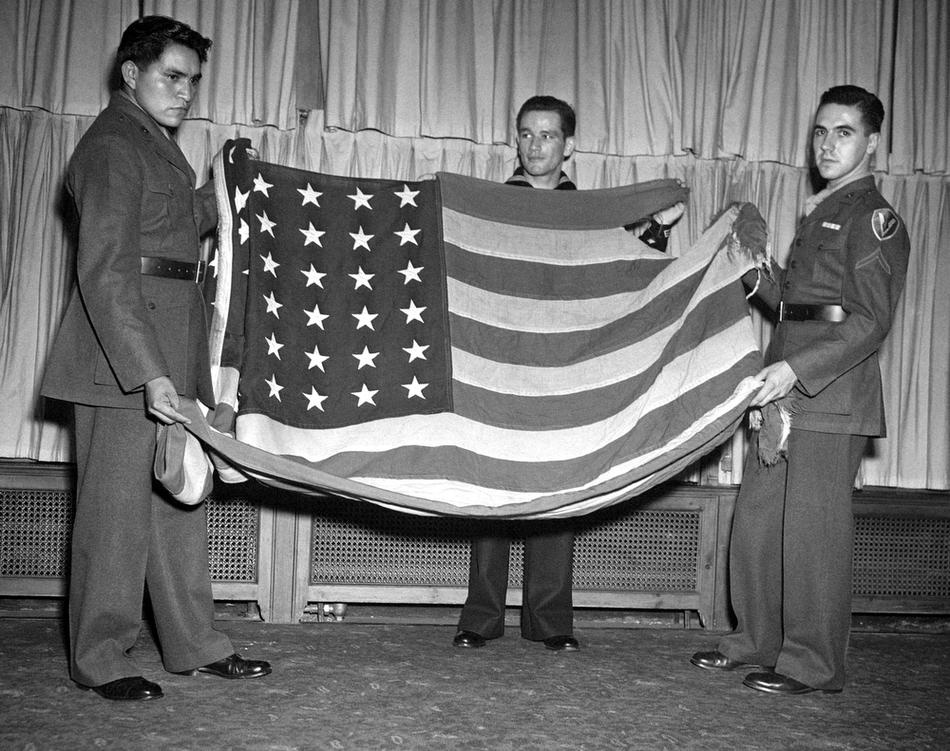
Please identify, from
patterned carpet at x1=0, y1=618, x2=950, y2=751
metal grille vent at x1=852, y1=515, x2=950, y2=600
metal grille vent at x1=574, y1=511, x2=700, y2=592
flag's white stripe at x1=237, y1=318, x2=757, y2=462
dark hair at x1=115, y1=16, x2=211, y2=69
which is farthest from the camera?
metal grille vent at x1=852, y1=515, x2=950, y2=600

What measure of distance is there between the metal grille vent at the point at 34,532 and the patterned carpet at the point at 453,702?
0.21 metres

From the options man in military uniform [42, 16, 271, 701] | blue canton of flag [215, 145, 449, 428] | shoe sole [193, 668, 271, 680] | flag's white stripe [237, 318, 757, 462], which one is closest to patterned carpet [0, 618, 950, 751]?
shoe sole [193, 668, 271, 680]

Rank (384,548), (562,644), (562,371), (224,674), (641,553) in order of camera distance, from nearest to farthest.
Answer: (224,674) → (562,371) → (562,644) → (384,548) → (641,553)

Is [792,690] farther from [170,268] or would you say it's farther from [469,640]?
[170,268]

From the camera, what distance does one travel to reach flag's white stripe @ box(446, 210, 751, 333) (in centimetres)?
309

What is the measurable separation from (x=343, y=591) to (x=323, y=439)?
0.97 metres

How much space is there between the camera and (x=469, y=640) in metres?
3.26

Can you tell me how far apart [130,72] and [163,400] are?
3.19 ft

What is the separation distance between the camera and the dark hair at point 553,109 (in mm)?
3406

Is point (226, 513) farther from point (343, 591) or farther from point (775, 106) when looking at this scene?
point (775, 106)

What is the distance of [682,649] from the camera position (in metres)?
3.37

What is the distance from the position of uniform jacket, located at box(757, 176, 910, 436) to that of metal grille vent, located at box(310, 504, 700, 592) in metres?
1.08

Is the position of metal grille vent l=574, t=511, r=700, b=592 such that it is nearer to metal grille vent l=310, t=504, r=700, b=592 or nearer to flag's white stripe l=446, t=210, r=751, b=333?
metal grille vent l=310, t=504, r=700, b=592

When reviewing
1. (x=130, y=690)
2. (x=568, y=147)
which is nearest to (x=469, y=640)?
(x=130, y=690)
